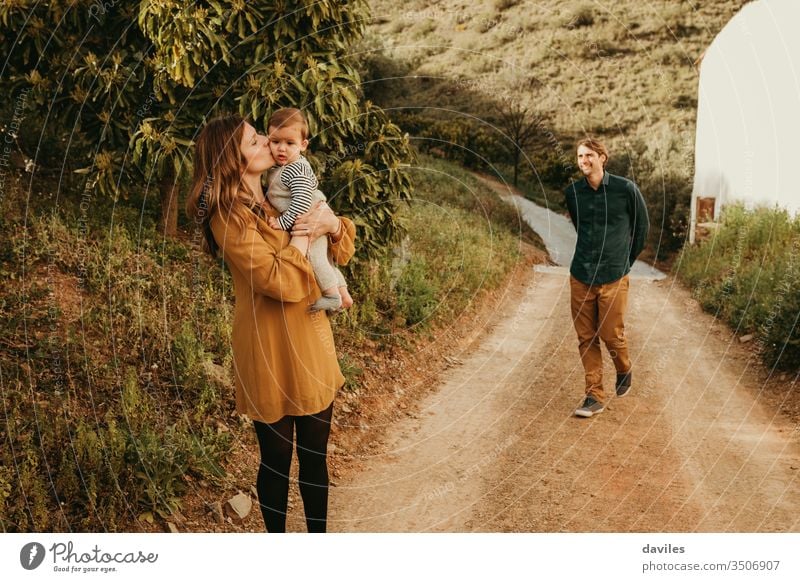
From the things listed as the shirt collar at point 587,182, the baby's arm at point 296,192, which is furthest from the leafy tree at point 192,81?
the baby's arm at point 296,192

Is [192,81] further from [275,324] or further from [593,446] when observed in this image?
[593,446]

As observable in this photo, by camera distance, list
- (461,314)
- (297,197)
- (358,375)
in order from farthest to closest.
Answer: (461,314) < (358,375) < (297,197)

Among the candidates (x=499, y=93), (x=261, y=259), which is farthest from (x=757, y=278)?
(x=261, y=259)

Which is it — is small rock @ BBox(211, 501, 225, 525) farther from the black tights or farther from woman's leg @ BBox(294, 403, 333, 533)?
woman's leg @ BBox(294, 403, 333, 533)

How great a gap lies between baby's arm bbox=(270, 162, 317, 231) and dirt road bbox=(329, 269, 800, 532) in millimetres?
2031

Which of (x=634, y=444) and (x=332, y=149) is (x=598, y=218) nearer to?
(x=634, y=444)

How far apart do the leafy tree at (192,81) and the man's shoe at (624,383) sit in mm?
2231

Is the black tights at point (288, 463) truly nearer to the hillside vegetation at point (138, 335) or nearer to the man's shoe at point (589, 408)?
the hillside vegetation at point (138, 335)

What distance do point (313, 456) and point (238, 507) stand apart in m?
1.08

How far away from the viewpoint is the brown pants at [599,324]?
5426mm

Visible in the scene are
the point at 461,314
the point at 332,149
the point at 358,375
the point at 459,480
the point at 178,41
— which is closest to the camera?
the point at 459,480

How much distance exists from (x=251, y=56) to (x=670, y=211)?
15.6ft

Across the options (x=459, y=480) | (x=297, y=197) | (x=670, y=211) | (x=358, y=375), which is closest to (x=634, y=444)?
(x=459, y=480)
